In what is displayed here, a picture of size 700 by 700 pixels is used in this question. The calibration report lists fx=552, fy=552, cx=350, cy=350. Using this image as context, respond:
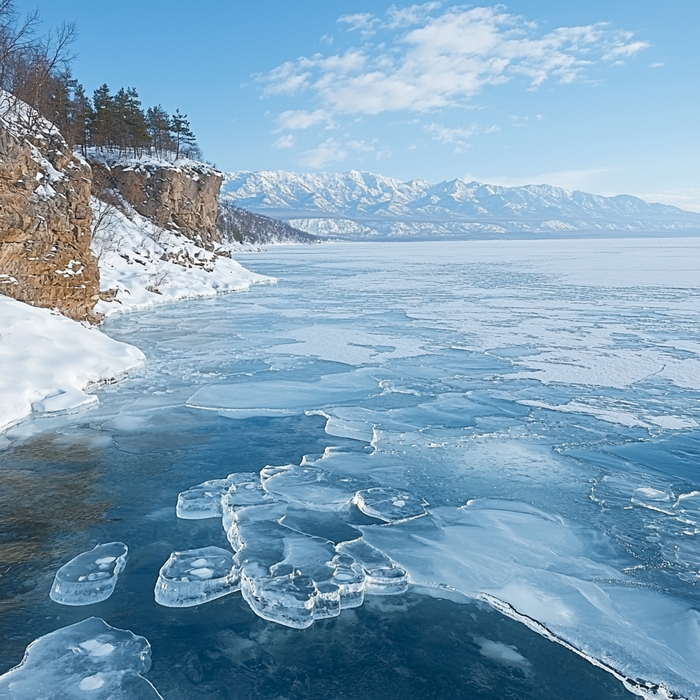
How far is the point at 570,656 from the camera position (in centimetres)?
380

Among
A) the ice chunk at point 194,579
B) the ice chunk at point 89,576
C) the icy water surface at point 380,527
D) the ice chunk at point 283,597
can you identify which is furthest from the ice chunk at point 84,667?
the ice chunk at point 283,597

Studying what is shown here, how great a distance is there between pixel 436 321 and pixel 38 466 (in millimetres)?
13626

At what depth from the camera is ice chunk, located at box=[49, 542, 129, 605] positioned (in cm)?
435

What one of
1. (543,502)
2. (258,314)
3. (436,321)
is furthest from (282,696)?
(258,314)

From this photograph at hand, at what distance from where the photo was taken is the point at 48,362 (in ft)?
33.4

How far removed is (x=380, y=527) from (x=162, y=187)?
4111cm

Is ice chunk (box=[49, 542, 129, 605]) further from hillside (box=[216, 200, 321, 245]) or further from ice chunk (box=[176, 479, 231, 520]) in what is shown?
hillside (box=[216, 200, 321, 245])

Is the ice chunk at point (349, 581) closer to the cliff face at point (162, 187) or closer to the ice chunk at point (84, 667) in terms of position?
the ice chunk at point (84, 667)

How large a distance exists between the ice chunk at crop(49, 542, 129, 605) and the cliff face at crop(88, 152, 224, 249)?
124ft

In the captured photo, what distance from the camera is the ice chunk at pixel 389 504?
225 inches

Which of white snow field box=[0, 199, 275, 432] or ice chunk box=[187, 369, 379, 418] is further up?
white snow field box=[0, 199, 275, 432]

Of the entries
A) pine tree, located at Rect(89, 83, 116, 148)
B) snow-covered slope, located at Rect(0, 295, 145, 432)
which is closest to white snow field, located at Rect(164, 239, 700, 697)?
snow-covered slope, located at Rect(0, 295, 145, 432)

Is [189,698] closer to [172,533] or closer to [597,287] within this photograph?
[172,533]

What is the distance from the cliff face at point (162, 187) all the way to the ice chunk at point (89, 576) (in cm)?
3782
